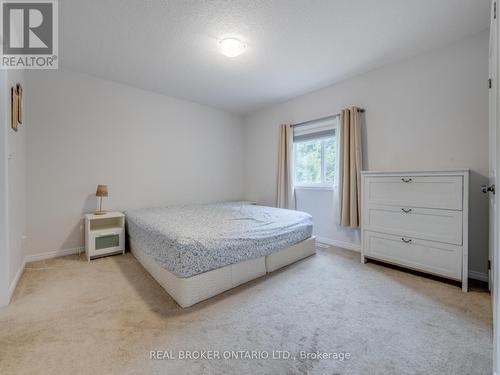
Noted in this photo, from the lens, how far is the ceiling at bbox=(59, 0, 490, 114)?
192 cm

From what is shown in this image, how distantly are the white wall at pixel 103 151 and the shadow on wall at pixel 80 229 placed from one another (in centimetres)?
1

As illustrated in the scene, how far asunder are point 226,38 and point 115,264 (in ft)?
9.39

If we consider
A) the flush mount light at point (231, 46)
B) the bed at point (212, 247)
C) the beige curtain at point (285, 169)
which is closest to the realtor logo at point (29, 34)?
the flush mount light at point (231, 46)

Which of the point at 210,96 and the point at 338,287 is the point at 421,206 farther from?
the point at 210,96

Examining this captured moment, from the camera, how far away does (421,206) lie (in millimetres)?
2273

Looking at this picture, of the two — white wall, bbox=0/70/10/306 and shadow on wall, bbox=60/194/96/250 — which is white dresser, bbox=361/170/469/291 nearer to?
white wall, bbox=0/70/10/306

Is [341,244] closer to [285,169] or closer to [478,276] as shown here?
[478,276]

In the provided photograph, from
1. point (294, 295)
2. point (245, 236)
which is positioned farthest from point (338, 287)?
point (245, 236)

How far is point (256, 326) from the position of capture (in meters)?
1.55

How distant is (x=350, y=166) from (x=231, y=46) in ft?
7.05

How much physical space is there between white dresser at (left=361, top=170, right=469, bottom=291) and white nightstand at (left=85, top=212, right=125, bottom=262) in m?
3.18

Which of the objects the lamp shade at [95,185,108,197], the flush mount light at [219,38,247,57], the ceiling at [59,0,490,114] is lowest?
the lamp shade at [95,185,108,197]

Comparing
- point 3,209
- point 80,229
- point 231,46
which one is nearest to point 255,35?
point 231,46

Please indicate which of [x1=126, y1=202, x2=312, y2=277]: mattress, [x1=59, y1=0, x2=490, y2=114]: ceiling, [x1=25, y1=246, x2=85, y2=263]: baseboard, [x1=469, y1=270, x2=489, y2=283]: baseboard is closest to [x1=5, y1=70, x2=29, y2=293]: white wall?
[x1=25, y1=246, x2=85, y2=263]: baseboard
